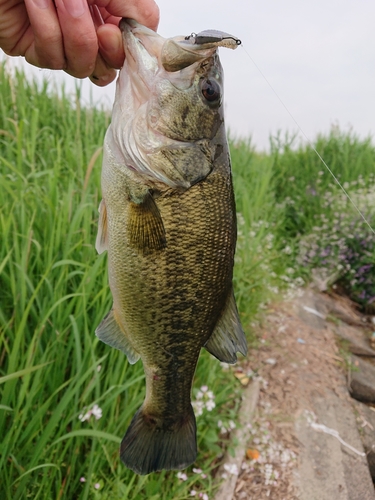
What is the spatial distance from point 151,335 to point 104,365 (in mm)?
822

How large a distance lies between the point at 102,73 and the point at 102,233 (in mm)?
589

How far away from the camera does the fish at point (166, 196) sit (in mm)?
1211

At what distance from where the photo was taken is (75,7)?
46.3 inches

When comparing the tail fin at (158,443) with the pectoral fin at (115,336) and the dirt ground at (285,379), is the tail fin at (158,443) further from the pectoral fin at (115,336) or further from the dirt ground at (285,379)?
the dirt ground at (285,379)

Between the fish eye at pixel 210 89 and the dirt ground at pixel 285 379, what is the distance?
1.94 meters

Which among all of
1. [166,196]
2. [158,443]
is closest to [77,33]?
[166,196]

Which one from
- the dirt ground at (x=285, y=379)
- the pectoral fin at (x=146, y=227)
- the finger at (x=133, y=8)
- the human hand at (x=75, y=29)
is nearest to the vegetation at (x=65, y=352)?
the dirt ground at (x=285, y=379)

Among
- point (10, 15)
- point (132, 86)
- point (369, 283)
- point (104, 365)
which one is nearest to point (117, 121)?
point (132, 86)

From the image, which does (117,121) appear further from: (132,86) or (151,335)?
(151,335)

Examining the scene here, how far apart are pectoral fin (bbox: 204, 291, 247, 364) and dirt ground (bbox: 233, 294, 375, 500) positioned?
1.43 metres

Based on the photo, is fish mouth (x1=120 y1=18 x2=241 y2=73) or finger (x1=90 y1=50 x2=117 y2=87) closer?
fish mouth (x1=120 y1=18 x2=241 y2=73)

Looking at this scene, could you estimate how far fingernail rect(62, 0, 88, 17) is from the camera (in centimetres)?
117

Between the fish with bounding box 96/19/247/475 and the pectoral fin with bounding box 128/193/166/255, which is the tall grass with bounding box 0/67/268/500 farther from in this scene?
the pectoral fin with bounding box 128/193/166/255

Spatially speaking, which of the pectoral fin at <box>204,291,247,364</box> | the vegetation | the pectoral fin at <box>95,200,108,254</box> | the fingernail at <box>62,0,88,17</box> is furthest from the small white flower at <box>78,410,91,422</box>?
the fingernail at <box>62,0,88,17</box>
